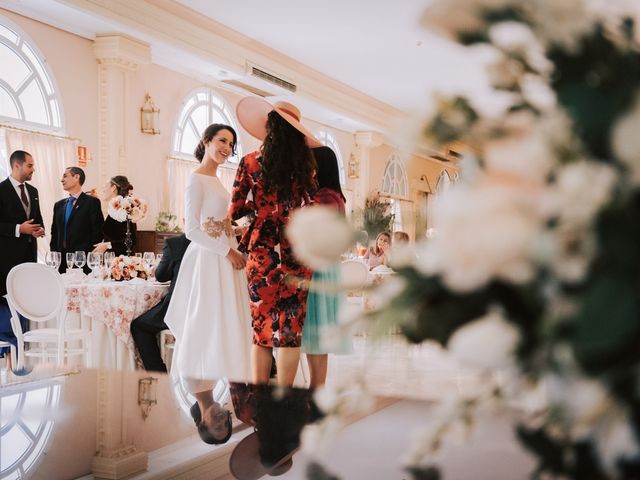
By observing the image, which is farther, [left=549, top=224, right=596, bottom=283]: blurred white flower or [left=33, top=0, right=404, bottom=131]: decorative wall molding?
[left=33, top=0, right=404, bottom=131]: decorative wall molding

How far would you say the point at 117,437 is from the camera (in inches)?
A: 41.3

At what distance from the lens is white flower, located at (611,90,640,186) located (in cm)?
40

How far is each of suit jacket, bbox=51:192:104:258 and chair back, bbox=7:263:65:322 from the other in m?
1.59

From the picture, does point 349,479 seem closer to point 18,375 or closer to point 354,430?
point 354,430

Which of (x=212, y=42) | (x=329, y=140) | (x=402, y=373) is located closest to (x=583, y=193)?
(x=402, y=373)

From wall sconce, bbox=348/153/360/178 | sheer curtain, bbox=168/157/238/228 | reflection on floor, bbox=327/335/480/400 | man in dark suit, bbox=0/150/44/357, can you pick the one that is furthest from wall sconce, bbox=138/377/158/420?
wall sconce, bbox=348/153/360/178

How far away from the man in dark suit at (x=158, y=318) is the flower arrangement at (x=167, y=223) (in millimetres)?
4969

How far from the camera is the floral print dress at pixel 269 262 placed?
136 inches

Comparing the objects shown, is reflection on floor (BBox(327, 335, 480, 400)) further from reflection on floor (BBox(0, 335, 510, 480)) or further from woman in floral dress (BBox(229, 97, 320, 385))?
reflection on floor (BBox(0, 335, 510, 480))

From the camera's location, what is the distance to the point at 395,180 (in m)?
18.1

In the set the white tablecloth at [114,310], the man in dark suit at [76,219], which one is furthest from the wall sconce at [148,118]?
the white tablecloth at [114,310]

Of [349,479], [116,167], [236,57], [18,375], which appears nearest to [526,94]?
[349,479]

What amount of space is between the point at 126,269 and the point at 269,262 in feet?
6.11

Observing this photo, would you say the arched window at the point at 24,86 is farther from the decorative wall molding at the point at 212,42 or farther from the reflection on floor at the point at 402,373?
the reflection on floor at the point at 402,373
